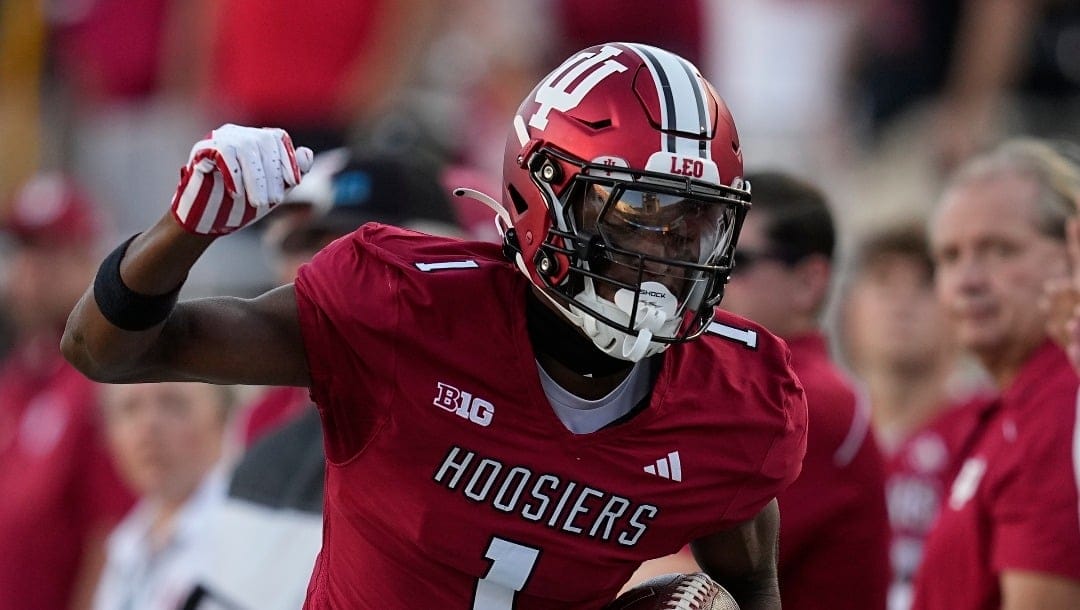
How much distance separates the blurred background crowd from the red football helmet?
170 centimetres

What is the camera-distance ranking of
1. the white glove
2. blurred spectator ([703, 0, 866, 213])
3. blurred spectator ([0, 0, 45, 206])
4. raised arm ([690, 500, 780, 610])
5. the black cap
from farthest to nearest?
blurred spectator ([0, 0, 45, 206]) → blurred spectator ([703, 0, 866, 213]) → the black cap → raised arm ([690, 500, 780, 610]) → the white glove

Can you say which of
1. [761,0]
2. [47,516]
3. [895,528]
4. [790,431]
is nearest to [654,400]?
[790,431]

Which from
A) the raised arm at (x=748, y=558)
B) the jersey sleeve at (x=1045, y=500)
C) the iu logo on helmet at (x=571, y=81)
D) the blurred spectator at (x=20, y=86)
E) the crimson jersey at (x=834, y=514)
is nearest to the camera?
the iu logo on helmet at (x=571, y=81)

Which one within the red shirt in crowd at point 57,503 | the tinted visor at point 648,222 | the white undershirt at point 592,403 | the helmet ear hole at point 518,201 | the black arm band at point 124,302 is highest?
the tinted visor at point 648,222

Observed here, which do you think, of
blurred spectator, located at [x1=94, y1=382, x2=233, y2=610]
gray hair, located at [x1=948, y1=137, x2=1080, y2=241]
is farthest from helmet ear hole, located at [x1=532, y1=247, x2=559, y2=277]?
blurred spectator, located at [x1=94, y1=382, x2=233, y2=610]

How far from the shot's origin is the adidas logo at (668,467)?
2.97 meters

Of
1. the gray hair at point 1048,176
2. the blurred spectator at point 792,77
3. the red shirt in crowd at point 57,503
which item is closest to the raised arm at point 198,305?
the gray hair at point 1048,176

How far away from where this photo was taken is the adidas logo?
297 cm

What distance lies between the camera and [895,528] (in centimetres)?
577

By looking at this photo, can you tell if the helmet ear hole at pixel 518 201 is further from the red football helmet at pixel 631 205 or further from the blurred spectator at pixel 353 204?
the blurred spectator at pixel 353 204

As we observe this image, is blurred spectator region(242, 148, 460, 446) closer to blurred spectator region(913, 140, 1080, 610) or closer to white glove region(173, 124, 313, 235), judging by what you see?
blurred spectator region(913, 140, 1080, 610)

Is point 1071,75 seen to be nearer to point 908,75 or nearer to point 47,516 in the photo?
point 908,75

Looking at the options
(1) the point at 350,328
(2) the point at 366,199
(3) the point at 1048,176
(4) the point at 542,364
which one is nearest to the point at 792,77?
(3) the point at 1048,176

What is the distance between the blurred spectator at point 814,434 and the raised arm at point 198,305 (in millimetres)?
1513
